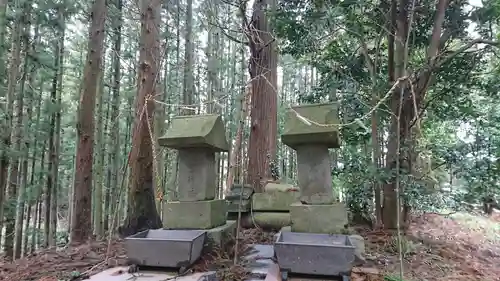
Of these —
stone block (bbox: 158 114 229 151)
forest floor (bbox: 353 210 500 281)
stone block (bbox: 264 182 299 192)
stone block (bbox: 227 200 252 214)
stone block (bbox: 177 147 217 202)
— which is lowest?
forest floor (bbox: 353 210 500 281)

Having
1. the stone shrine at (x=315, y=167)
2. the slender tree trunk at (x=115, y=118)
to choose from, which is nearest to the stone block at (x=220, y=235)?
the stone shrine at (x=315, y=167)

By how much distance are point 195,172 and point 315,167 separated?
1.20m

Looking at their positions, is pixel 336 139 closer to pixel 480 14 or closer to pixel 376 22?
pixel 376 22

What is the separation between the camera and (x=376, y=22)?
15.1 feet

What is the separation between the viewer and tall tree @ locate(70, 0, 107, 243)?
182 inches

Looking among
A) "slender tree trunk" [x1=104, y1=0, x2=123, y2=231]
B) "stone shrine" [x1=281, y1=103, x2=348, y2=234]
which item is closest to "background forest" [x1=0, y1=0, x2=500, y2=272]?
"stone shrine" [x1=281, y1=103, x2=348, y2=234]

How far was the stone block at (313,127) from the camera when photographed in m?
2.96

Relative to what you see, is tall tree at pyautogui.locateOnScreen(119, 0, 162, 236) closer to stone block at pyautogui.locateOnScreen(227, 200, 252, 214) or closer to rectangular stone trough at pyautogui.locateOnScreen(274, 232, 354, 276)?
stone block at pyautogui.locateOnScreen(227, 200, 252, 214)

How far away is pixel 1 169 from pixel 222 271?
3.61 meters

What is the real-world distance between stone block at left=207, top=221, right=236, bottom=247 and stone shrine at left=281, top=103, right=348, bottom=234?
2.27 ft

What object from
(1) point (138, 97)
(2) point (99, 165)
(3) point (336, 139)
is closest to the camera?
(3) point (336, 139)

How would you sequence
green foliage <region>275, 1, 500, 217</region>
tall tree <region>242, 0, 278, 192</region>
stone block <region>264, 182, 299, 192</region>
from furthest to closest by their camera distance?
1. tall tree <region>242, 0, 278, 192</region>
2. stone block <region>264, 182, 299, 192</region>
3. green foliage <region>275, 1, 500, 217</region>

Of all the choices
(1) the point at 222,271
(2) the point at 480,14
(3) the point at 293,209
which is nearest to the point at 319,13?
(2) the point at 480,14

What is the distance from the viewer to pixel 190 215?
3.19m
